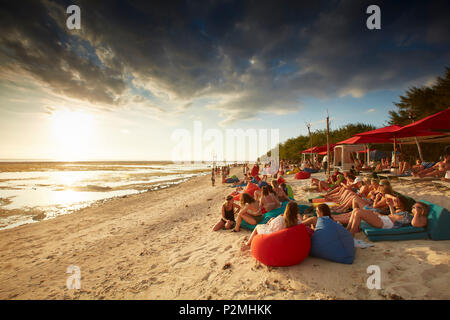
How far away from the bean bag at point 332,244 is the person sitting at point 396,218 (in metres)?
1.11

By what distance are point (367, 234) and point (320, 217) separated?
3.65ft

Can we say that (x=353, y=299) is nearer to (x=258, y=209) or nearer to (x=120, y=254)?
(x=258, y=209)

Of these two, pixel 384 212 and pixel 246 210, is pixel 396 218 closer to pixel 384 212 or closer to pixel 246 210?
pixel 384 212

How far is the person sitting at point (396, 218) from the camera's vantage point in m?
3.56

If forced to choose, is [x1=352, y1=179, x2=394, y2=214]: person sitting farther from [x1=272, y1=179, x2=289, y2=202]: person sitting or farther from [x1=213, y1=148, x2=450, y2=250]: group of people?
[x1=272, y1=179, x2=289, y2=202]: person sitting

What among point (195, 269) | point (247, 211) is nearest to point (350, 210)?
point (247, 211)

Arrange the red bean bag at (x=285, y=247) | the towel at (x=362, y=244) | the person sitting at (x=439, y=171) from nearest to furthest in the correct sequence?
the red bean bag at (x=285, y=247)
the towel at (x=362, y=244)
the person sitting at (x=439, y=171)

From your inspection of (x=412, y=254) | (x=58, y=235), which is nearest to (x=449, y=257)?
(x=412, y=254)

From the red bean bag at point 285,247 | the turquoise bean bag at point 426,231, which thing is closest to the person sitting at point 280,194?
the turquoise bean bag at point 426,231

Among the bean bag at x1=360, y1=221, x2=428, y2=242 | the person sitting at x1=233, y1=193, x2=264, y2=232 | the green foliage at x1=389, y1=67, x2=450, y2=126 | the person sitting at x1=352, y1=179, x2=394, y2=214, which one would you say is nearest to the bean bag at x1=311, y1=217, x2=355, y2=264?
the bean bag at x1=360, y1=221, x2=428, y2=242

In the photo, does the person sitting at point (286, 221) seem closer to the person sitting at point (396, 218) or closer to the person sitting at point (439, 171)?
the person sitting at point (396, 218)

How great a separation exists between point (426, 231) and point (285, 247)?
280cm

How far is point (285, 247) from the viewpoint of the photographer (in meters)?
2.85

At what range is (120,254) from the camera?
174 inches
